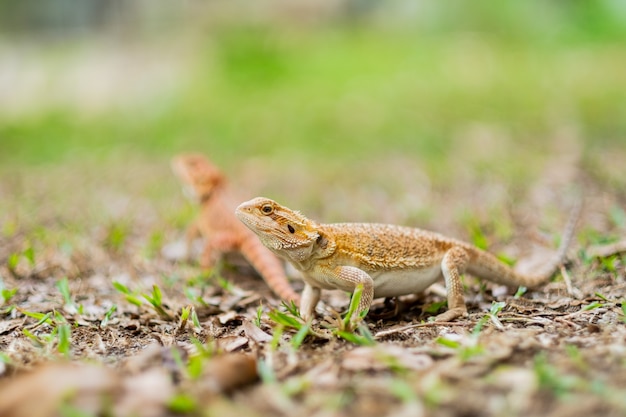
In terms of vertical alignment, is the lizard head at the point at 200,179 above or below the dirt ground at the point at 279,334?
above

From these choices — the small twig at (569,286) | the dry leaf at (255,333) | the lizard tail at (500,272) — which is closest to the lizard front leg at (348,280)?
the dry leaf at (255,333)

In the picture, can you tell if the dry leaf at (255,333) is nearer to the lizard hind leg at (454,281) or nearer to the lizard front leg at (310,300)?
the lizard front leg at (310,300)

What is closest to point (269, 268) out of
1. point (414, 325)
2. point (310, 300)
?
point (310, 300)

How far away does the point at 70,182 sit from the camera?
8.47m

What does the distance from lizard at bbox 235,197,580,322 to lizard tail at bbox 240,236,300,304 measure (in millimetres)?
545

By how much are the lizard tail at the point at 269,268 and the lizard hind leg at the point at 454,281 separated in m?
1.03

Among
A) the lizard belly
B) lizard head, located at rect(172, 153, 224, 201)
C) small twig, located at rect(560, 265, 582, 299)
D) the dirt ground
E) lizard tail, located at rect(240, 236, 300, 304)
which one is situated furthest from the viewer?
lizard head, located at rect(172, 153, 224, 201)

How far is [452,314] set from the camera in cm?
365

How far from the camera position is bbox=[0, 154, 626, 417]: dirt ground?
2406mm

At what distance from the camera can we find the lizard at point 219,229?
4.82 m

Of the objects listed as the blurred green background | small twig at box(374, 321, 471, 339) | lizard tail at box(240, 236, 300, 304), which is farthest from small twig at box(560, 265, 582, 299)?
the blurred green background

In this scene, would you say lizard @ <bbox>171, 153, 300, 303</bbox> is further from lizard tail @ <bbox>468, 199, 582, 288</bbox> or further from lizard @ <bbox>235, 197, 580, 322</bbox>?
lizard tail @ <bbox>468, 199, 582, 288</bbox>

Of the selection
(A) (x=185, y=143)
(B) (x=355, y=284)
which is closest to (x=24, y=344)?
(B) (x=355, y=284)

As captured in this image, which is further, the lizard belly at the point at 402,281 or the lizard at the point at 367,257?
the lizard belly at the point at 402,281
